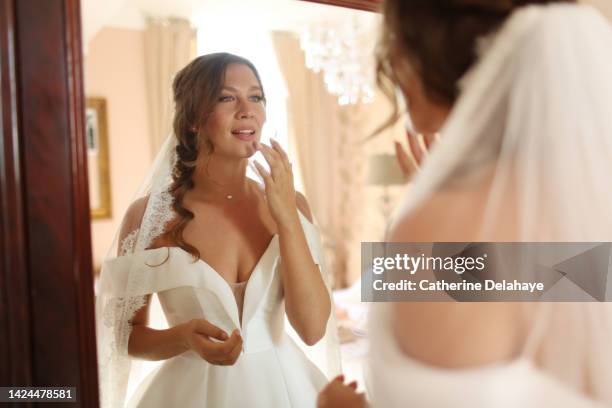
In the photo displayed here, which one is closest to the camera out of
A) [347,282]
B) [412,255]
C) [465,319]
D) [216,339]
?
[465,319]

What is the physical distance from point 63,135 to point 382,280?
57cm

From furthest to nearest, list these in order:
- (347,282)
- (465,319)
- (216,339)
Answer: (347,282) < (216,339) < (465,319)

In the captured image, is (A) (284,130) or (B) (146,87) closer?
(B) (146,87)

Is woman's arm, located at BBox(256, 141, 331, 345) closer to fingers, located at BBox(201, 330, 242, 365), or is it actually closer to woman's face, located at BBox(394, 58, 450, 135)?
fingers, located at BBox(201, 330, 242, 365)

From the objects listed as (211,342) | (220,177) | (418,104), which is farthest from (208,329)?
(418,104)

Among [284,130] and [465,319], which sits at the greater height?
[284,130]

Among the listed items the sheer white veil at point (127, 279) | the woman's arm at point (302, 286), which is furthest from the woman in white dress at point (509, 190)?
the sheer white veil at point (127, 279)

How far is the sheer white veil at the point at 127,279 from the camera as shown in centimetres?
A: 85

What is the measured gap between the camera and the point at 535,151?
0.64 meters

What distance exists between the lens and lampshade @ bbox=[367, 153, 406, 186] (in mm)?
1036

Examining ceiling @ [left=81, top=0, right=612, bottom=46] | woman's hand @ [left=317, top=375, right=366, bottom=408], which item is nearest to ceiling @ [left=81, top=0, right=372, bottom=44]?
ceiling @ [left=81, top=0, right=612, bottom=46]

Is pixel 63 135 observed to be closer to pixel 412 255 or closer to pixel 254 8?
pixel 254 8

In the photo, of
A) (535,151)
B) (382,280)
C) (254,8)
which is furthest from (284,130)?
(535,151)

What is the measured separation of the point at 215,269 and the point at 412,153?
17.7 inches
